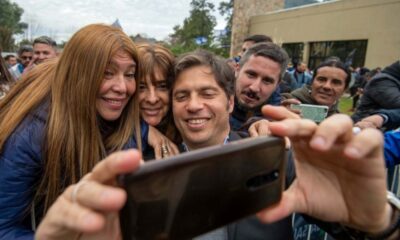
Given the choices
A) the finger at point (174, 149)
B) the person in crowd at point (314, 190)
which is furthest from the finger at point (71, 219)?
the finger at point (174, 149)

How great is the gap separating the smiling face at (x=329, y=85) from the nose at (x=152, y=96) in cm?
186

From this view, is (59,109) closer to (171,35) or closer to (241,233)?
(241,233)

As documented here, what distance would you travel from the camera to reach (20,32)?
62.3 m

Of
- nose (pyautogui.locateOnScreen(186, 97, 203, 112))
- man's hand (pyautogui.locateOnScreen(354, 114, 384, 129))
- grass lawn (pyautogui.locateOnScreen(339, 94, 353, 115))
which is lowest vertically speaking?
grass lawn (pyautogui.locateOnScreen(339, 94, 353, 115))

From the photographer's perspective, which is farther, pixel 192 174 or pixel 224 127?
pixel 224 127

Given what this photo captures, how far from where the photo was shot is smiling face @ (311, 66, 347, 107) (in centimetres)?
324

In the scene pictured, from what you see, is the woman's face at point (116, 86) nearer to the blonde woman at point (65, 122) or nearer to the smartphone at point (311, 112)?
the blonde woman at point (65, 122)

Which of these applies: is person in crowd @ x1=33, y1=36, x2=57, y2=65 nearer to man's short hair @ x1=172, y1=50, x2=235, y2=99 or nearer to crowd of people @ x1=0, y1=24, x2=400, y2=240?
crowd of people @ x1=0, y1=24, x2=400, y2=240

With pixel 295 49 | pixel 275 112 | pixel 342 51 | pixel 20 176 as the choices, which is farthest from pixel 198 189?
pixel 295 49

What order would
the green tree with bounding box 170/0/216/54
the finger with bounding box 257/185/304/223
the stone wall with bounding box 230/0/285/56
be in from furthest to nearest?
1. the green tree with bounding box 170/0/216/54
2. the stone wall with bounding box 230/0/285/56
3. the finger with bounding box 257/185/304/223

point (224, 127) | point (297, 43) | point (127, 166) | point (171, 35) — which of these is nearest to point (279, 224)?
point (224, 127)

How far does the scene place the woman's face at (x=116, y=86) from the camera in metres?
1.87

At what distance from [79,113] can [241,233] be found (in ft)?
3.41

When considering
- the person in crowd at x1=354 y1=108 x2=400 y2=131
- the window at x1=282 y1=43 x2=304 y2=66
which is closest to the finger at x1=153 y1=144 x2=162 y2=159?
the person in crowd at x1=354 y1=108 x2=400 y2=131
